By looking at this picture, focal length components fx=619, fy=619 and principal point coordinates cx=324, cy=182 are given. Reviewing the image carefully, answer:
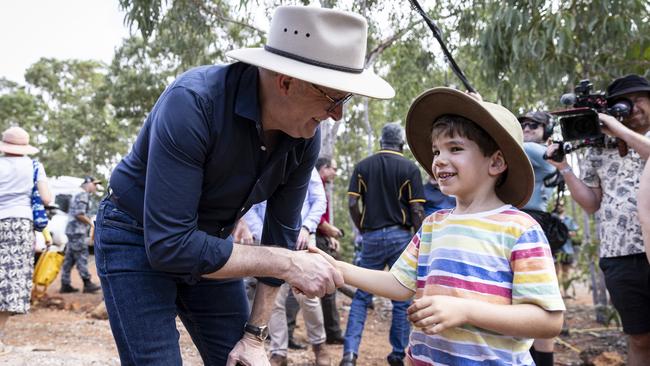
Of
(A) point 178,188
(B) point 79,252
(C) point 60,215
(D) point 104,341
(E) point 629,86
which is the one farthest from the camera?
(C) point 60,215

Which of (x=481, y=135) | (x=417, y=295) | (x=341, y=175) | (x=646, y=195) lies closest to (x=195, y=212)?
(x=417, y=295)

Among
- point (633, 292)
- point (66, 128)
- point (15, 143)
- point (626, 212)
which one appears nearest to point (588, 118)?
point (626, 212)

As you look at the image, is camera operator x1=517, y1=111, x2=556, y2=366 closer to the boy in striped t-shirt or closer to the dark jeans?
the dark jeans

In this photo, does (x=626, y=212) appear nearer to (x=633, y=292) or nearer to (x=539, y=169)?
(x=633, y=292)

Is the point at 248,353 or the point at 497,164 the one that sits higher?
the point at 497,164

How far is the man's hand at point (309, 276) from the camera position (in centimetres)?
216

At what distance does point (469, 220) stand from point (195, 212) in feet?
3.00

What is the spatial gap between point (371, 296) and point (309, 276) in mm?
3572

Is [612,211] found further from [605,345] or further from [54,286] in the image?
[54,286]

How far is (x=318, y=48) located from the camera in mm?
2104

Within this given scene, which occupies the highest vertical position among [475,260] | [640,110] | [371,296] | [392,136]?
[640,110]

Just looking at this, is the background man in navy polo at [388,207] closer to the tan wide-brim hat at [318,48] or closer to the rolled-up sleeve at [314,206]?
the rolled-up sleeve at [314,206]

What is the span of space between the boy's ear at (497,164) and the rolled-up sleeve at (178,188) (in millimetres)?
959

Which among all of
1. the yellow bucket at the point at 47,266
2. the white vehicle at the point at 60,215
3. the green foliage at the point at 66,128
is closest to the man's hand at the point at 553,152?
the white vehicle at the point at 60,215
